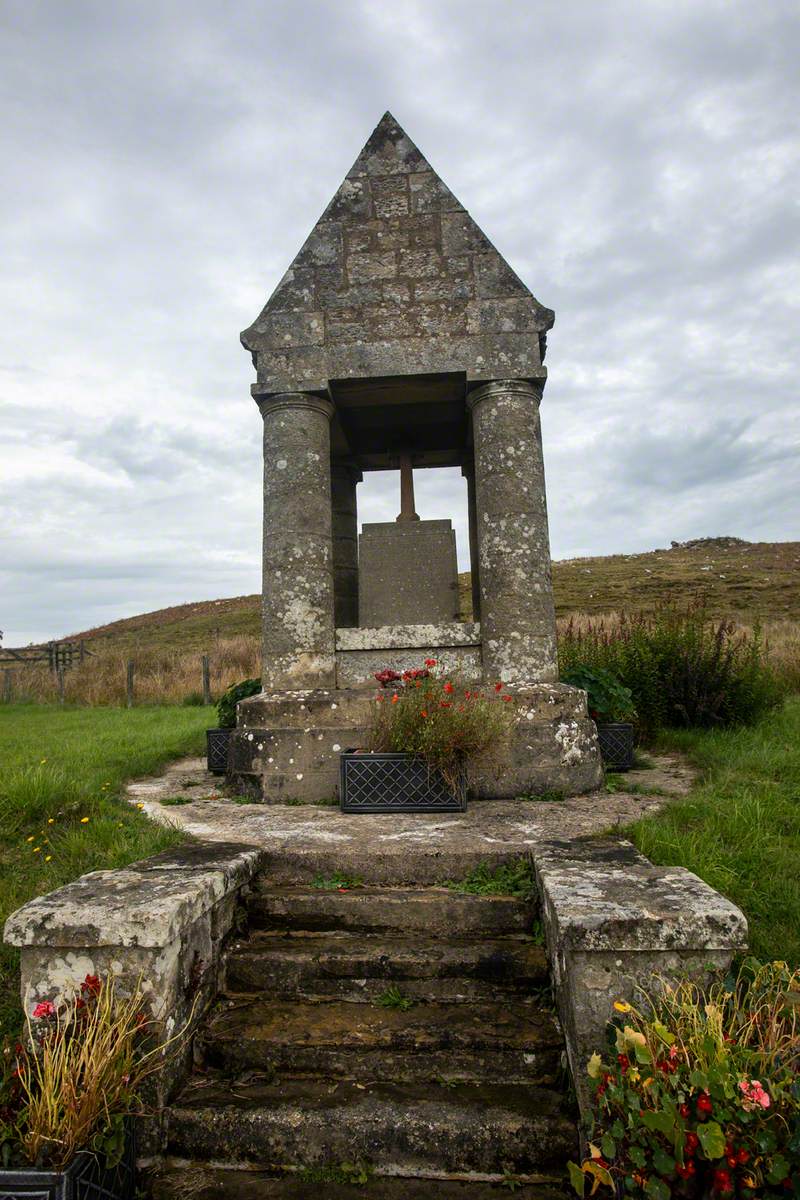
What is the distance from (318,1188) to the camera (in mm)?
2197

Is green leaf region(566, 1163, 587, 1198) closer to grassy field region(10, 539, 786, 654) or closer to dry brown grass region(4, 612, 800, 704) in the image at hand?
dry brown grass region(4, 612, 800, 704)

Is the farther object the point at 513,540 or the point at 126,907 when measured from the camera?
the point at 513,540

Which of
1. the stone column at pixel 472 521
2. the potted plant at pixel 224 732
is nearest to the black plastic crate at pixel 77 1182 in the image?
the potted plant at pixel 224 732

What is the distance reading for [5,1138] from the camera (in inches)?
80.3

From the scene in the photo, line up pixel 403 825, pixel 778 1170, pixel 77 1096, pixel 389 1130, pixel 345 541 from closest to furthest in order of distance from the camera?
pixel 778 1170 → pixel 77 1096 → pixel 389 1130 → pixel 403 825 → pixel 345 541

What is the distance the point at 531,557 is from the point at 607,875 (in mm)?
3088

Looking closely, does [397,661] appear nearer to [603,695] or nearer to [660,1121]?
[603,695]

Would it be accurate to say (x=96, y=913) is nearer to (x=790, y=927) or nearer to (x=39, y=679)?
(x=790, y=927)

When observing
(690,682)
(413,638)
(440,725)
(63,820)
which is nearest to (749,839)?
(440,725)

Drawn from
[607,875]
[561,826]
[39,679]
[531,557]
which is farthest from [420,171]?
[39,679]

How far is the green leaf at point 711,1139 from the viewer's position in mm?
1845

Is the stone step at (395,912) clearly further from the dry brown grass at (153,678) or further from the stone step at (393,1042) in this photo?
the dry brown grass at (153,678)

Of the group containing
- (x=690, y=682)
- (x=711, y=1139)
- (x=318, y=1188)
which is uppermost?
(x=690, y=682)

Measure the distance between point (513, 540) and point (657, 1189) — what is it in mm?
4256
